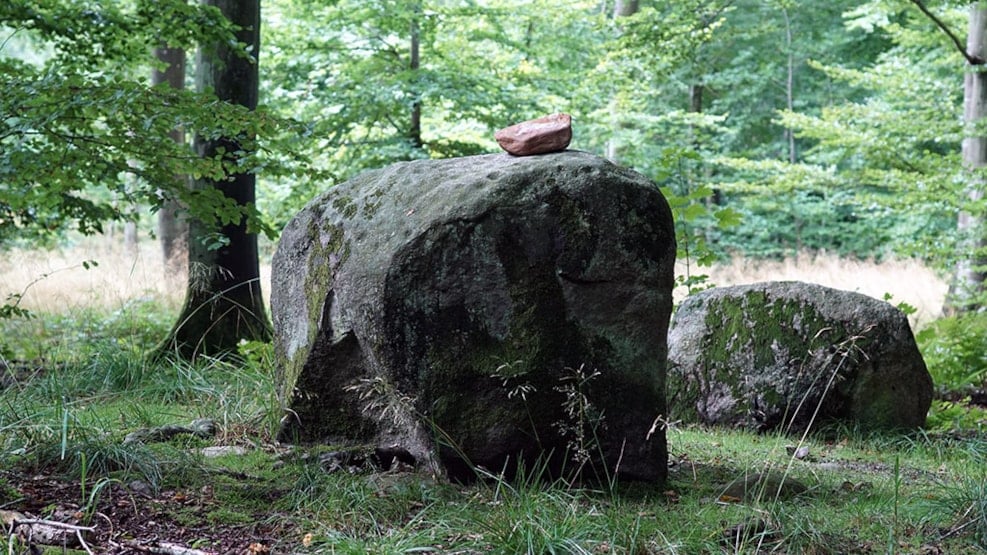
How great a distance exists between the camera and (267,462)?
145 inches

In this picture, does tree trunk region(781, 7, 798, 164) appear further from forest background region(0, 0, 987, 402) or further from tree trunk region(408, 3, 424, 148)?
tree trunk region(408, 3, 424, 148)

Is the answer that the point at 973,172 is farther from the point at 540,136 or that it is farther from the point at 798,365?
the point at 540,136

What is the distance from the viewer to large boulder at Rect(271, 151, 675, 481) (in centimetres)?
338

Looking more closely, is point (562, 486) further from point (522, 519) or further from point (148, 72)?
point (148, 72)

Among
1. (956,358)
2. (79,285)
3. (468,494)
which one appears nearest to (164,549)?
(468,494)

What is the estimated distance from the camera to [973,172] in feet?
29.0

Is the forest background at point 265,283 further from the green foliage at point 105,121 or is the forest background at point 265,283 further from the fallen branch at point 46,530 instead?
the fallen branch at point 46,530

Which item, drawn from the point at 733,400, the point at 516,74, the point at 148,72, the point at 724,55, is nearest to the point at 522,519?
the point at 733,400

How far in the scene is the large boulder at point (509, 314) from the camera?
3.38m

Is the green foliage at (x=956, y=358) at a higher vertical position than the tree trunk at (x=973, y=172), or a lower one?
lower

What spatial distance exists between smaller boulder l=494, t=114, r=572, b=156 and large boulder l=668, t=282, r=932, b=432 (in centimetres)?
247

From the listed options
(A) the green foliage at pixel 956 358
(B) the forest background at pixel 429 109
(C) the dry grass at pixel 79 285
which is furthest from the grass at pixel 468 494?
(C) the dry grass at pixel 79 285

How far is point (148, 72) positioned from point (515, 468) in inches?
575

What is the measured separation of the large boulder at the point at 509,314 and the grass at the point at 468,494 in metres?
0.20
